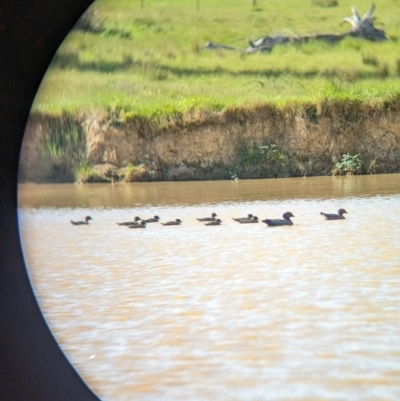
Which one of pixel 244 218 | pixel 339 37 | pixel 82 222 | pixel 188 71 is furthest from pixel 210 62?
pixel 82 222

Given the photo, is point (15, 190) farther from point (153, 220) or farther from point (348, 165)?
point (348, 165)

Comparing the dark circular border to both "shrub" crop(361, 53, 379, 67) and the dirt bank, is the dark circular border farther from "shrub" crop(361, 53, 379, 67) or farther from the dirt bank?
"shrub" crop(361, 53, 379, 67)

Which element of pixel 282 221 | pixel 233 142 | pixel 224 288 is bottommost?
pixel 224 288

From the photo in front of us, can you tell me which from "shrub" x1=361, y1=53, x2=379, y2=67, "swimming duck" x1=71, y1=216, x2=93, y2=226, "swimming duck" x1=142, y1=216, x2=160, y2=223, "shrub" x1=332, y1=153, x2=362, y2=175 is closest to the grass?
"swimming duck" x1=71, y1=216, x2=93, y2=226

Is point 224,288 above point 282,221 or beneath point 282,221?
beneath

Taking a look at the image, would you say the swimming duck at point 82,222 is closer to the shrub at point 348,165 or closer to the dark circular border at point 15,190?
the dark circular border at point 15,190

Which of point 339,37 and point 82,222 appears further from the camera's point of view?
point 82,222

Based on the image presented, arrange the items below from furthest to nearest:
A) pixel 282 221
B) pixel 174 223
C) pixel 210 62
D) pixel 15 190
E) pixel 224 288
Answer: pixel 174 223 < pixel 282 221 < pixel 210 62 < pixel 224 288 < pixel 15 190

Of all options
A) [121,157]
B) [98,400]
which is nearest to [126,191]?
[121,157]
